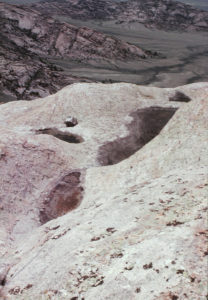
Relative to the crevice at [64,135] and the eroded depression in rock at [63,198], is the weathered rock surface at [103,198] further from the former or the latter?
the crevice at [64,135]

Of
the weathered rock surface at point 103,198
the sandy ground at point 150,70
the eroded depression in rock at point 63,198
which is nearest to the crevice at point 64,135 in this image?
the weathered rock surface at point 103,198

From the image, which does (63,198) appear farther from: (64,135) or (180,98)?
(180,98)

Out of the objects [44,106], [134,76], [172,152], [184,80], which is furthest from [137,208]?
[134,76]

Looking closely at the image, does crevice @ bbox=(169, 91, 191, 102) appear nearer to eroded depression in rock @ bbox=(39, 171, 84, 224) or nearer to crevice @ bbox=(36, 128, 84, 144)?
crevice @ bbox=(36, 128, 84, 144)

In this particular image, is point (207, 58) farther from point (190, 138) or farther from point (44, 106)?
point (190, 138)

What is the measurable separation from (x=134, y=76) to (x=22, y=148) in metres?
135

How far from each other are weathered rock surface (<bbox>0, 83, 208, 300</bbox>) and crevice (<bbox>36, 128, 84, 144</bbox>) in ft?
0.90

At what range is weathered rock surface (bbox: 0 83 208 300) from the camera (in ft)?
33.9

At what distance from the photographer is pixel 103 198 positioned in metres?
20.0

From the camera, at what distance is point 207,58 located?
19862 cm

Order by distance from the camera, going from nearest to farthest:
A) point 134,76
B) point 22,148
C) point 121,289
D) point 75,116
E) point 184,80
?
point 121,289, point 22,148, point 75,116, point 184,80, point 134,76

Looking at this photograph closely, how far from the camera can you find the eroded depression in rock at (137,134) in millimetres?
31094

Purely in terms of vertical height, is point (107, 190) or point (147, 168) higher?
point (147, 168)

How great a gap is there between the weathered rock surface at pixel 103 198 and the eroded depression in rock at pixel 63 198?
0.32 feet
